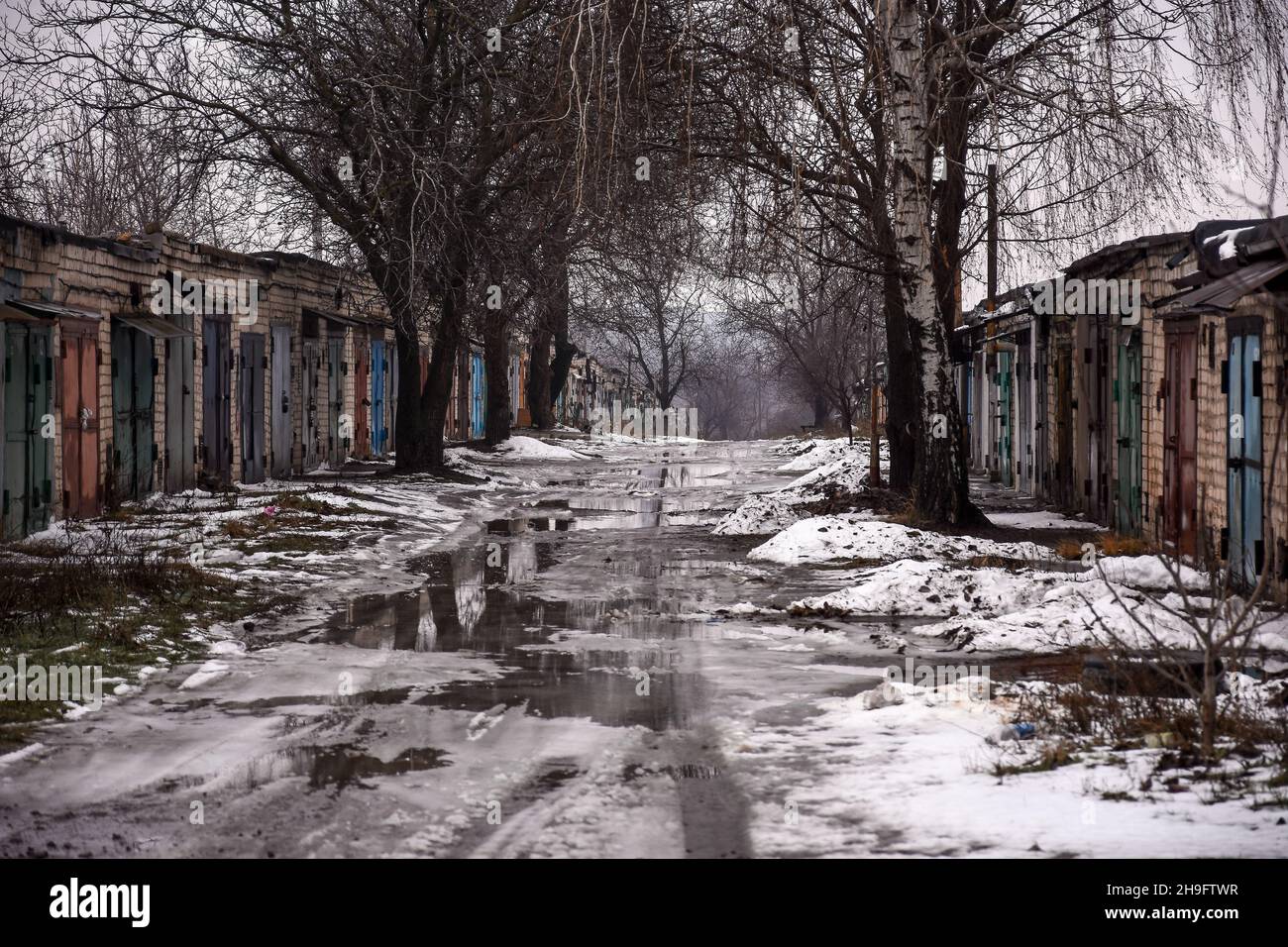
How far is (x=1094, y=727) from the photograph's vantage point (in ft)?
20.5

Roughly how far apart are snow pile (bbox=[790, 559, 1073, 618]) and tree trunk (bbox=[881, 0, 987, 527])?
3.35m

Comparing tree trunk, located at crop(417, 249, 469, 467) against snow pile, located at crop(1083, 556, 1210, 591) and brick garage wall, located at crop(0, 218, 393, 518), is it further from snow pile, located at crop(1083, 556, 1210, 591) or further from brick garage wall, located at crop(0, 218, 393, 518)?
snow pile, located at crop(1083, 556, 1210, 591)

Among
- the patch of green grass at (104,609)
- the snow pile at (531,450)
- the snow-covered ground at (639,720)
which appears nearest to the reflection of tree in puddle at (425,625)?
the snow-covered ground at (639,720)

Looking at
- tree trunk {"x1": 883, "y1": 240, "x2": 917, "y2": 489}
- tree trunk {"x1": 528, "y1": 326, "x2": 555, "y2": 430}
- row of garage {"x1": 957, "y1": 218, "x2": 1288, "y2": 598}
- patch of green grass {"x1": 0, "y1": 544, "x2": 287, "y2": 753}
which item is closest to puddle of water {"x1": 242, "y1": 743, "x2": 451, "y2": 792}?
patch of green grass {"x1": 0, "y1": 544, "x2": 287, "y2": 753}

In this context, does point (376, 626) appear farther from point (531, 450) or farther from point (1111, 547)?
point (531, 450)

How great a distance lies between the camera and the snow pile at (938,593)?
405 inches

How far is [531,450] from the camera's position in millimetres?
35750

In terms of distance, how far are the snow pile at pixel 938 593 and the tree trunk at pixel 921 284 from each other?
3350 mm

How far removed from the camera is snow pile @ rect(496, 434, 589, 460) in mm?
34938

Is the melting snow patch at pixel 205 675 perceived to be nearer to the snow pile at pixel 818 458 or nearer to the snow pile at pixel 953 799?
the snow pile at pixel 953 799

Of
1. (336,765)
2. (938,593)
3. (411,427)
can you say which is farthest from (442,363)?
(336,765)

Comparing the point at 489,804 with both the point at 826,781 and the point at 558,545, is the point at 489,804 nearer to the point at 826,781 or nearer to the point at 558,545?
the point at 826,781
